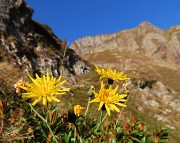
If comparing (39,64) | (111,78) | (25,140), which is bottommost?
(25,140)

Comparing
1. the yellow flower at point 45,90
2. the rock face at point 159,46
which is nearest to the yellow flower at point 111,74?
the yellow flower at point 45,90

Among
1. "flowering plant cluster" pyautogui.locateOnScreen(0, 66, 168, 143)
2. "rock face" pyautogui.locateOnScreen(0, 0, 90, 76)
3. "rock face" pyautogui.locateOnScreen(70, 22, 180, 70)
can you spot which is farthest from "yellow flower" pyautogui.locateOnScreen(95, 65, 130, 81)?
"rock face" pyautogui.locateOnScreen(70, 22, 180, 70)

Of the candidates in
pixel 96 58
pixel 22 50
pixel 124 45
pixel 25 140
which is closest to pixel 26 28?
pixel 22 50

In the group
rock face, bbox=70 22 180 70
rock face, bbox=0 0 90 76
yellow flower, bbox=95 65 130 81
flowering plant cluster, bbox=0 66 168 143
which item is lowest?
flowering plant cluster, bbox=0 66 168 143

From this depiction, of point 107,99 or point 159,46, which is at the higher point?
point 159,46

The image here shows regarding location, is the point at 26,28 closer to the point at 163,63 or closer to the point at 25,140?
the point at 25,140

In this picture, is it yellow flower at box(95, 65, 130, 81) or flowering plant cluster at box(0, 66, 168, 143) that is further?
yellow flower at box(95, 65, 130, 81)

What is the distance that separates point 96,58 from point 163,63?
39.4 meters

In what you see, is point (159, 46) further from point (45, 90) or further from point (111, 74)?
point (45, 90)

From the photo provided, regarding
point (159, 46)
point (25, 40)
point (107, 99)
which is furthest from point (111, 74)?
point (159, 46)

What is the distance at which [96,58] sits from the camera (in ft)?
615

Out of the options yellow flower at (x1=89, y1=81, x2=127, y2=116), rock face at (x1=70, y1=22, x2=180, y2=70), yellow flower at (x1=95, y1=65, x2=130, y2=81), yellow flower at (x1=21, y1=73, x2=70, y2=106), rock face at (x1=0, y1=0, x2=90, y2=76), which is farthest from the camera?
rock face at (x1=70, y1=22, x2=180, y2=70)

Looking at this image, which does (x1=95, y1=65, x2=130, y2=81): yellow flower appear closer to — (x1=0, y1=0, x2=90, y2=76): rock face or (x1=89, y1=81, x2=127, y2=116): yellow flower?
(x1=89, y1=81, x2=127, y2=116): yellow flower

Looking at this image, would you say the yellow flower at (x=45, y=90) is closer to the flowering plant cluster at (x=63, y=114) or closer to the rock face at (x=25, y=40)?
the flowering plant cluster at (x=63, y=114)
